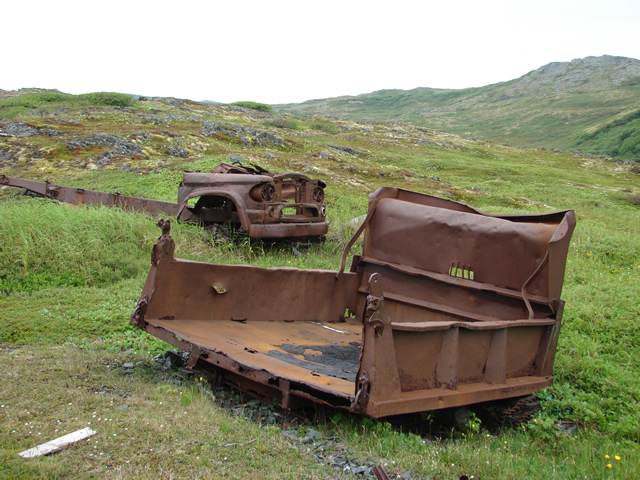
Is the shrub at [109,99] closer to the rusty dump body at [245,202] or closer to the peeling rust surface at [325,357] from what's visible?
the rusty dump body at [245,202]

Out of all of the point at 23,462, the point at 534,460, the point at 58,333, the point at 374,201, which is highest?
the point at 374,201

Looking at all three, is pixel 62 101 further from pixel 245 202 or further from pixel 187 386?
pixel 187 386

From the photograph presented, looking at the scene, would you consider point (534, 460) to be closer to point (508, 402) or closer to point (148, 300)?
point (508, 402)

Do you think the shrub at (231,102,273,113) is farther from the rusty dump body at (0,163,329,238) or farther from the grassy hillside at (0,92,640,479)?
the rusty dump body at (0,163,329,238)

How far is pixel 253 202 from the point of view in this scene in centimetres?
862

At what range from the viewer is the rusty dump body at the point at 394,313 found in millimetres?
3213

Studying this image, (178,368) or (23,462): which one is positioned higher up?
(23,462)

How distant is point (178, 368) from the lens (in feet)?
14.6

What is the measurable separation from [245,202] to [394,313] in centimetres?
406

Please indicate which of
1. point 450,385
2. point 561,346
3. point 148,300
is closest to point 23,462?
point 148,300

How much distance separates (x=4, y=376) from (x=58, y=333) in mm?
1459

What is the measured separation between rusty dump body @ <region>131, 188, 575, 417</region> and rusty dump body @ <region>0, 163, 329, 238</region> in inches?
132

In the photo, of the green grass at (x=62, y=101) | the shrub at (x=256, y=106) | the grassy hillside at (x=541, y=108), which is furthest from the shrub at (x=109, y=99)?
the grassy hillside at (x=541, y=108)

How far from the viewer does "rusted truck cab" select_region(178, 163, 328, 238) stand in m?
8.59
